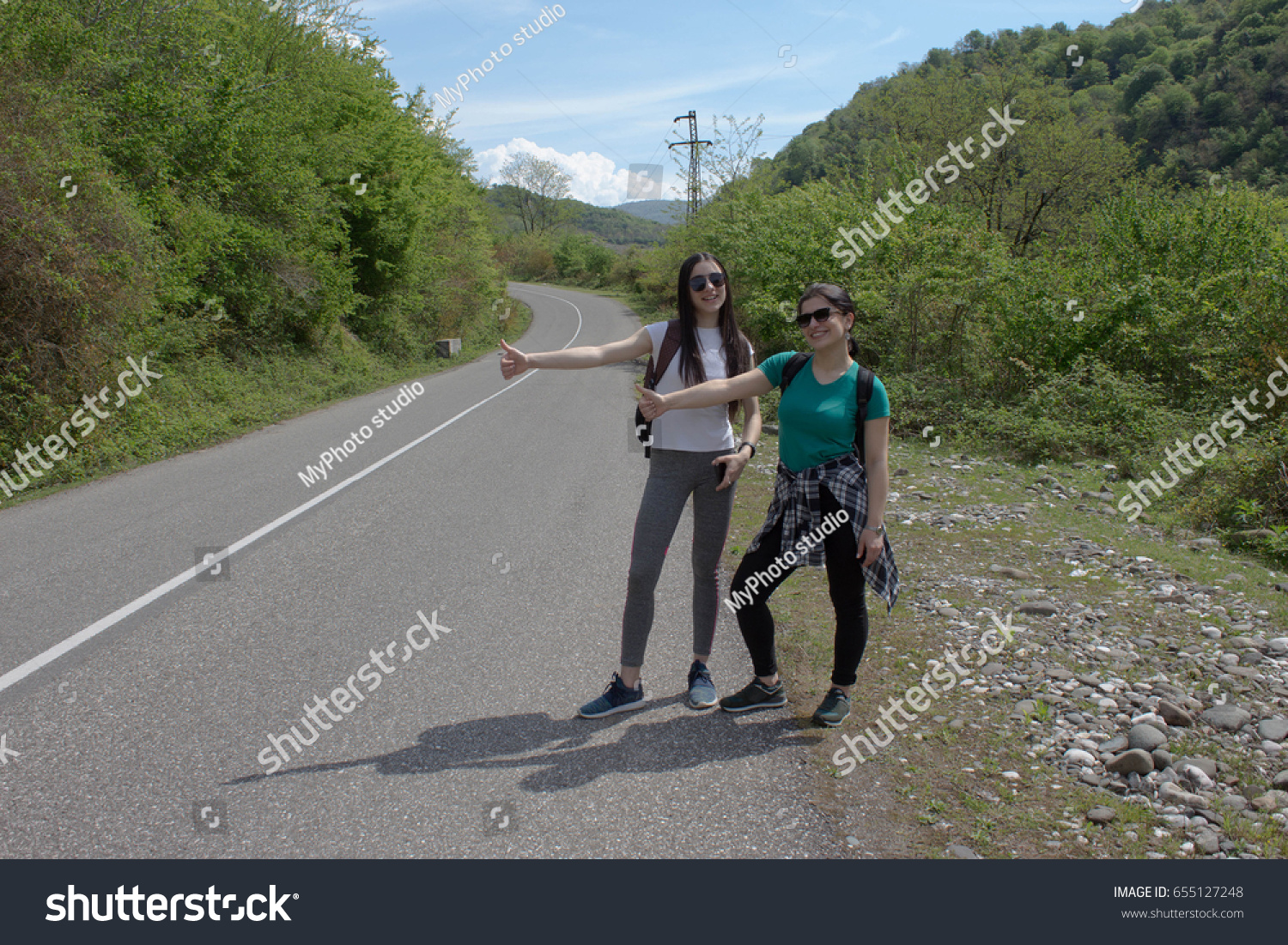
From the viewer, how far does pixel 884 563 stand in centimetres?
366

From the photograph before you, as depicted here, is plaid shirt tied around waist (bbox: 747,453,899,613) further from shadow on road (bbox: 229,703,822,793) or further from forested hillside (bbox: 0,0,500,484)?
forested hillside (bbox: 0,0,500,484)

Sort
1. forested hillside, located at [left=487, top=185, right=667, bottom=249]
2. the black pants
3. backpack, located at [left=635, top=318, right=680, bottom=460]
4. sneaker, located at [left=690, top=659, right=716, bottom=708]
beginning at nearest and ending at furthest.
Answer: the black pants < backpack, located at [left=635, top=318, right=680, bottom=460] < sneaker, located at [left=690, top=659, right=716, bottom=708] < forested hillside, located at [left=487, top=185, right=667, bottom=249]

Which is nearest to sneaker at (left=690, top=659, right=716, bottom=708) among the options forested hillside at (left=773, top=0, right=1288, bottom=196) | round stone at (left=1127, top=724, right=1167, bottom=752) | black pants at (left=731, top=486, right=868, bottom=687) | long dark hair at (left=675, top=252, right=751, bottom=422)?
black pants at (left=731, top=486, right=868, bottom=687)

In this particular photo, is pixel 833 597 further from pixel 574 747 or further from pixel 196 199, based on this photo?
pixel 196 199

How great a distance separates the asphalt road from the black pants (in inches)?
13.6

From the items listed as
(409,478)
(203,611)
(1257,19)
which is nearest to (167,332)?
(409,478)

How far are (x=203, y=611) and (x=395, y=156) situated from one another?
22133mm

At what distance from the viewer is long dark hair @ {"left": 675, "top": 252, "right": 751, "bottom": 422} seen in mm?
3666

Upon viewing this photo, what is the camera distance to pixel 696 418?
370 centimetres

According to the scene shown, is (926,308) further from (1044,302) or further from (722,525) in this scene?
(722,525)

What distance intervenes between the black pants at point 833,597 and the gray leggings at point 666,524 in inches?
8.2

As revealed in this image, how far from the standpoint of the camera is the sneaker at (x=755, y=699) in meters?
3.93

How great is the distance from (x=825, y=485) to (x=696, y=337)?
0.86 m

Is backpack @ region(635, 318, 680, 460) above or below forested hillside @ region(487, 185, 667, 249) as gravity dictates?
below
